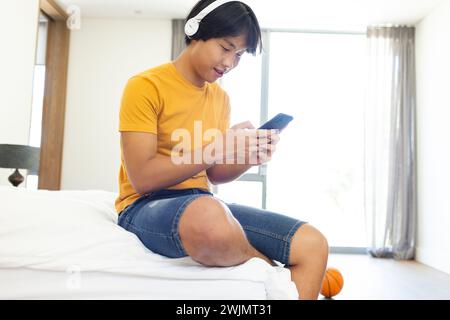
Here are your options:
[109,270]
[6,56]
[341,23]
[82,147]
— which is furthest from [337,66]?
[109,270]

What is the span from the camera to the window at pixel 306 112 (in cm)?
420

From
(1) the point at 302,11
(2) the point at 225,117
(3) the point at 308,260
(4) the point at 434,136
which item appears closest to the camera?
(3) the point at 308,260

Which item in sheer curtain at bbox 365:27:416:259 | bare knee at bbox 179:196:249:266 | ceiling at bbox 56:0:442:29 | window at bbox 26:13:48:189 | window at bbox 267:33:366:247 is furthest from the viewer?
window at bbox 267:33:366:247

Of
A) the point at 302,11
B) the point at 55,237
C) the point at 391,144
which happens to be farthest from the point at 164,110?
the point at 391,144

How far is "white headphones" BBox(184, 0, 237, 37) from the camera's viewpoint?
1139mm

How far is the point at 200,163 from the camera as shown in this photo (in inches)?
39.3

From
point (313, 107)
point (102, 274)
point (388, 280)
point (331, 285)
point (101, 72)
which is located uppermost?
point (101, 72)

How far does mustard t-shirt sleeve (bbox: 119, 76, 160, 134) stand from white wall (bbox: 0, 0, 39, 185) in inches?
88.8

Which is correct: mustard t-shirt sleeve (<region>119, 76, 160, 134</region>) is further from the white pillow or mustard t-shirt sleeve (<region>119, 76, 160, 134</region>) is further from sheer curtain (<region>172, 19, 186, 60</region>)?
sheer curtain (<region>172, 19, 186, 60</region>)

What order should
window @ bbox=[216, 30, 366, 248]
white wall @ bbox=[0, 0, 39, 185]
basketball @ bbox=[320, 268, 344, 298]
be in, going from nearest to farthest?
basketball @ bbox=[320, 268, 344, 298]
white wall @ bbox=[0, 0, 39, 185]
window @ bbox=[216, 30, 366, 248]

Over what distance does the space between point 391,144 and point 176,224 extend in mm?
3500

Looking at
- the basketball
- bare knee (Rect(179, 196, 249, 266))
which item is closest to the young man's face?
bare knee (Rect(179, 196, 249, 266))

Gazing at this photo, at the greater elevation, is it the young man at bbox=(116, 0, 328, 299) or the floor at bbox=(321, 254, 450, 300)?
the young man at bbox=(116, 0, 328, 299)

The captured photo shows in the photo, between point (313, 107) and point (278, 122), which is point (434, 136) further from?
point (278, 122)
